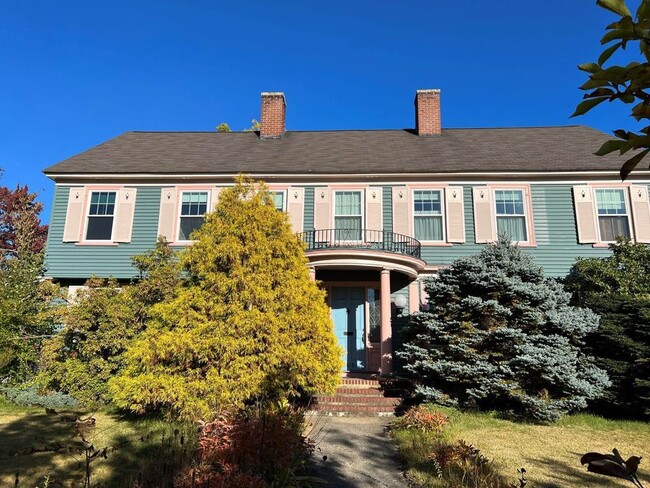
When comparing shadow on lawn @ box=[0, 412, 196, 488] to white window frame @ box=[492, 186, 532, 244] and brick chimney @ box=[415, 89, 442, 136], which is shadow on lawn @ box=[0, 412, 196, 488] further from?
brick chimney @ box=[415, 89, 442, 136]

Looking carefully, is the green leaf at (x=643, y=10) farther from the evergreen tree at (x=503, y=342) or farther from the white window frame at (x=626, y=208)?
the white window frame at (x=626, y=208)

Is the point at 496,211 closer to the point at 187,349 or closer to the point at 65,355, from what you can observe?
the point at 187,349

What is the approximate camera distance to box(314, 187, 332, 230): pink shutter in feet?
46.4

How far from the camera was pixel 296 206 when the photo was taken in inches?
564

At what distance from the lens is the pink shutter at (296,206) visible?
14195mm

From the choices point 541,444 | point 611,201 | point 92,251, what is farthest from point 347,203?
point 541,444

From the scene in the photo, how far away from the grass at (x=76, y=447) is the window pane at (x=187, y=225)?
6.52 metres

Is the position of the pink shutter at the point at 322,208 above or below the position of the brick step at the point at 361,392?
above

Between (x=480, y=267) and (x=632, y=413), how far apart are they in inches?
172

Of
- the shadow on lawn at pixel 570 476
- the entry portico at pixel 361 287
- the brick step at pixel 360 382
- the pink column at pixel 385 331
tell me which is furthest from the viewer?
→ the entry portico at pixel 361 287

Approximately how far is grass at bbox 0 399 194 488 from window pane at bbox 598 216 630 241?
13.7 m

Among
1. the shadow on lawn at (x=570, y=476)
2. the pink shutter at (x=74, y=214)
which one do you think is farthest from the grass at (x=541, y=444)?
the pink shutter at (x=74, y=214)

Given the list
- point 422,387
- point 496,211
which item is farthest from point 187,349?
point 496,211

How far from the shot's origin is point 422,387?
956cm
